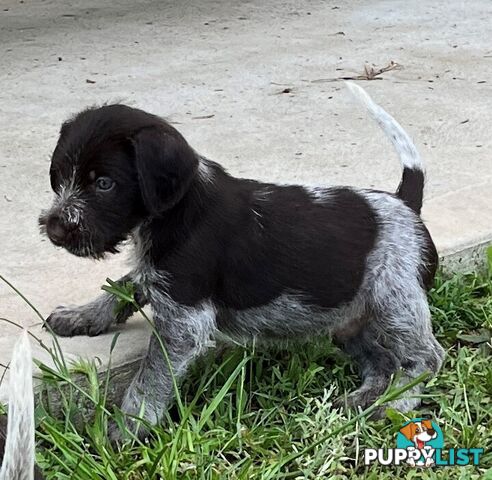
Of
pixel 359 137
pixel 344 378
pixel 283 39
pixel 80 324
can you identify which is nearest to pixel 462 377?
pixel 344 378

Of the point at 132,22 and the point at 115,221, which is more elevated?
the point at 115,221

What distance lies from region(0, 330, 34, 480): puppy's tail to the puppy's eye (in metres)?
1.21

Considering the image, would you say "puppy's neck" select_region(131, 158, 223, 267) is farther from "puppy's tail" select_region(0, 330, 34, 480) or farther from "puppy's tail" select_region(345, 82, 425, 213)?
"puppy's tail" select_region(0, 330, 34, 480)

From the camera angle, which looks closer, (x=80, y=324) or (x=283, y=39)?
(x=80, y=324)

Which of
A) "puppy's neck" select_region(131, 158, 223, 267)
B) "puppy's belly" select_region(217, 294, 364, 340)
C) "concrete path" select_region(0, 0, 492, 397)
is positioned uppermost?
"puppy's neck" select_region(131, 158, 223, 267)

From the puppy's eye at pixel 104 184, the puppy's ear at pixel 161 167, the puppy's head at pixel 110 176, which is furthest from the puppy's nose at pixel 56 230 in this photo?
the puppy's ear at pixel 161 167

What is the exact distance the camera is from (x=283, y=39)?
841 centimetres

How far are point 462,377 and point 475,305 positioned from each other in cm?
54

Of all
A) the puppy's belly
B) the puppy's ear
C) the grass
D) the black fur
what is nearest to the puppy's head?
the puppy's ear

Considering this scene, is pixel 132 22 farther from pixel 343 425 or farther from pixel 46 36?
pixel 343 425

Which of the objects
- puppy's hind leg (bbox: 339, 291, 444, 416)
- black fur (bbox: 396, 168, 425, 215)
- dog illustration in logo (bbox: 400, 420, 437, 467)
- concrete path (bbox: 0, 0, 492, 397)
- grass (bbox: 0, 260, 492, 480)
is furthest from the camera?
concrete path (bbox: 0, 0, 492, 397)

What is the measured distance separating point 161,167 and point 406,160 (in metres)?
1.17

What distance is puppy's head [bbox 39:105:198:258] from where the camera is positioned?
125 inches

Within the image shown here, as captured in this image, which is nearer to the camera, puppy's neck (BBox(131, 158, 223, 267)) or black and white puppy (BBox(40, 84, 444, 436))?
black and white puppy (BBox(40, 84, 444, 436))
